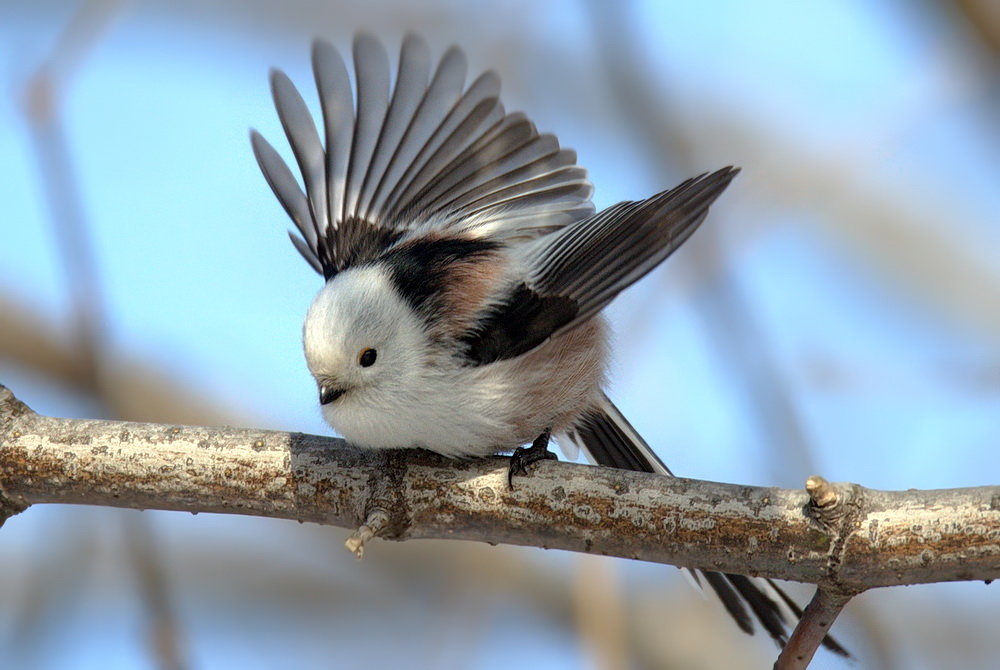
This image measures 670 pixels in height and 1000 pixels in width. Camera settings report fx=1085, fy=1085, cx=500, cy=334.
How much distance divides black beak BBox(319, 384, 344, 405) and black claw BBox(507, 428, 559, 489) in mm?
380

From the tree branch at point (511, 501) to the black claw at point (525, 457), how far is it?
25 millimetres

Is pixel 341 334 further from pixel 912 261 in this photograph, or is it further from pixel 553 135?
pixel 912 261

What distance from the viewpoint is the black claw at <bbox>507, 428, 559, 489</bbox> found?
1980 millimetres

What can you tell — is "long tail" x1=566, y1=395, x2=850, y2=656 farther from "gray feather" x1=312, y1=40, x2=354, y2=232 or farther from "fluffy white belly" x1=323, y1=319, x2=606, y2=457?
"gray feather" x1=312, y1=40, x2=354, y2=232

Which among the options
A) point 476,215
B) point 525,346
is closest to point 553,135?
point 476,215

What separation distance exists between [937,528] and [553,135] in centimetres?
147

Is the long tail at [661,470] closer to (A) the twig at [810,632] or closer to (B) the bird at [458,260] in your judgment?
(B) the bird at [458,260]

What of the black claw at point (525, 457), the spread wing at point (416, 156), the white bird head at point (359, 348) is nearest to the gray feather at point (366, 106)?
the spread wing at point (416, 156)

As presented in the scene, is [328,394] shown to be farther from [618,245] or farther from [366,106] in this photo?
[366,106]

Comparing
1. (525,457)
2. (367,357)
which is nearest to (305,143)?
(367,357)

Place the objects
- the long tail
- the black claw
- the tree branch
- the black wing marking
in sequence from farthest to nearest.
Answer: the long tail, the black wing marking, the black claw, the tree branch

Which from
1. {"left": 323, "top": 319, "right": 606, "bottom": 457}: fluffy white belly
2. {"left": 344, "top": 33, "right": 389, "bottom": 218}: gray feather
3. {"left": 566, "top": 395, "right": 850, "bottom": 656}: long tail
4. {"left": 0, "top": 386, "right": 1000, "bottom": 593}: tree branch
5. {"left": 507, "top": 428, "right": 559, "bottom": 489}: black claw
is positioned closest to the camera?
{"left": 0, "top": 386, "right": 1000, "bottom": 593}: tree branch

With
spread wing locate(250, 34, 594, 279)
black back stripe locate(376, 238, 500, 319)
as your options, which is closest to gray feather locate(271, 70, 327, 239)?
spread wing locate(250, 34, 594, 279)

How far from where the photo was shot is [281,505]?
200 centimetres
